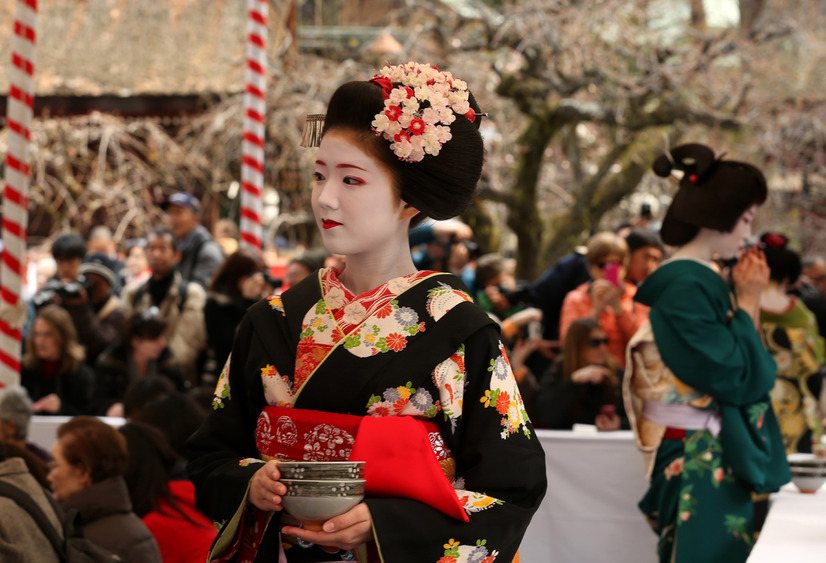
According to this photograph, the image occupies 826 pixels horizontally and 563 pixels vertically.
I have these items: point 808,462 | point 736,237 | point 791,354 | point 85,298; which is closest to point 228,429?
point 736,237

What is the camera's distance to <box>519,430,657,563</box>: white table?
4.47 m

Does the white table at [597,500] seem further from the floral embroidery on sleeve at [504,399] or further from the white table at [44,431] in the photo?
the floral embroidery on sleeve at [504,399]

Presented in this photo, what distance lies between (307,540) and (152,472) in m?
1.81

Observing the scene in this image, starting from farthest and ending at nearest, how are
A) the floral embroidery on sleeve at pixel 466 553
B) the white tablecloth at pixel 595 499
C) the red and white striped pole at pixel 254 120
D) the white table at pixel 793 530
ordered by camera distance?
the red and white striped pole at pixel 254 120 < the white tablecloth at pixel 595 499 < the white table at pixel 793 530 < the floral embroidery on sleeve at pixel 466 553

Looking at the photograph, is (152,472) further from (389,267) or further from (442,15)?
(442,15)

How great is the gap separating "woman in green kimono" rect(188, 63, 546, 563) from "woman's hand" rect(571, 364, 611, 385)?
2.87 meters

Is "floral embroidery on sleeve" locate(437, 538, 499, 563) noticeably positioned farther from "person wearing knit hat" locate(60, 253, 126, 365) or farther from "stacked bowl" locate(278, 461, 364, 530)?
"person wearing knit hat" locate(60, 253, 126, 365)

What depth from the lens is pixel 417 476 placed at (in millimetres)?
1802

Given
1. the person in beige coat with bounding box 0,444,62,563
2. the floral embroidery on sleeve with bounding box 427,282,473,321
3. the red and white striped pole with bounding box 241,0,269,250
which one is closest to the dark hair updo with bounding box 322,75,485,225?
the floral embroidery on sleeve with bounding box 427,282,473,321

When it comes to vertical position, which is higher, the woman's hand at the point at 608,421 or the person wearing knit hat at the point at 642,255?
the person wearing knit hat at the point at 642,255

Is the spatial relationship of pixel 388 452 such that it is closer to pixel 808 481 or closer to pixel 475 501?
pixel 475 501

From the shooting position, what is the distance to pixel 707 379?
11.4ft

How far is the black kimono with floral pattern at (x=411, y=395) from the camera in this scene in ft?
6.01

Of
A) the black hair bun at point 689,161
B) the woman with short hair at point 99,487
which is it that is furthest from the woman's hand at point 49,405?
the black hair bun at point 689,161
